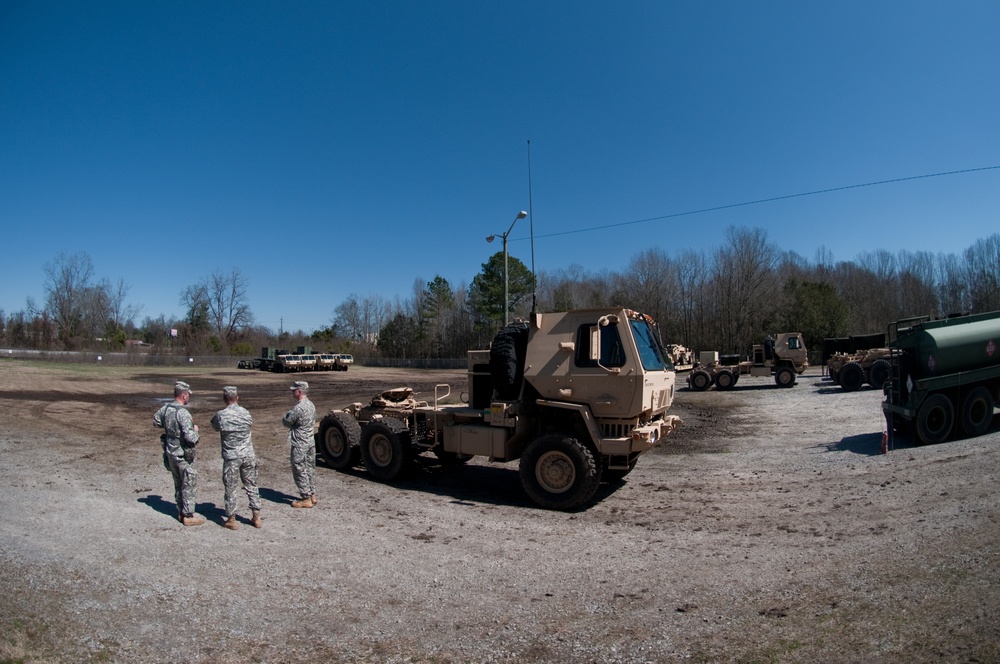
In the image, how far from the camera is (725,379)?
27.4 meters

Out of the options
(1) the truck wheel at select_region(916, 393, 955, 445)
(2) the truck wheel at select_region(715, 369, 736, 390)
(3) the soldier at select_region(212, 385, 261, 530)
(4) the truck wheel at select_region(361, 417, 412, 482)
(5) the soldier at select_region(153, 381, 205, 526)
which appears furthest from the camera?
(2) the truck wheel at select_region(715, 369, 736, 390)

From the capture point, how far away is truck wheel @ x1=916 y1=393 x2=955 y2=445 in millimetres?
10805

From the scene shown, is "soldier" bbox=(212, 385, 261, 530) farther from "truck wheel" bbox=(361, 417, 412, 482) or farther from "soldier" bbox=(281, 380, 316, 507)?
"truck wheel" bbox=(361, 417, 412, 482)

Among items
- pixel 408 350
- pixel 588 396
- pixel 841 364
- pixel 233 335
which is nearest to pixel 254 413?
pixel 588 396

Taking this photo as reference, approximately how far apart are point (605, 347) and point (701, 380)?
21599mm

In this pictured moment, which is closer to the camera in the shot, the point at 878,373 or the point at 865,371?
the point at 878,373

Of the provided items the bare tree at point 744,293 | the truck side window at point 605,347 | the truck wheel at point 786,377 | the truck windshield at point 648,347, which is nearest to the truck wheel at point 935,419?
the truck windshield at point 648,347

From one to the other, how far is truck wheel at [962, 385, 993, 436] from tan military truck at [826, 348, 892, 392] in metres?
11.6

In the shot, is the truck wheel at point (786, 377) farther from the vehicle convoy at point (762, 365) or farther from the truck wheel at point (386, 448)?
the truck wheel at point (386, 448)

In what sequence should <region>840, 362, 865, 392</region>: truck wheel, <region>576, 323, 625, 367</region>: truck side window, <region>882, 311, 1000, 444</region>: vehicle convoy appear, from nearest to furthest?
<region>576, 323, 625, 367</region>: truck side window → <region>882, 311, 1000, 444</region>: vehicle convoy → <region>840, 362, 865, 392</region>: truck wheel

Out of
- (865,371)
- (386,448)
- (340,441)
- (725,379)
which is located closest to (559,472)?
(386,448)

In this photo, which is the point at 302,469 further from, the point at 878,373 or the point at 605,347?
the point at 878,373

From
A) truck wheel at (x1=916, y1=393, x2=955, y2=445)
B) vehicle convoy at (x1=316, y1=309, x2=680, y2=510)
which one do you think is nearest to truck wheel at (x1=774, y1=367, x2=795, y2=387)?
truck wheel at (x1=916, y1=393, x2=955, y2=445)

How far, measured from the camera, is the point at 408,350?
7762 centimetres
